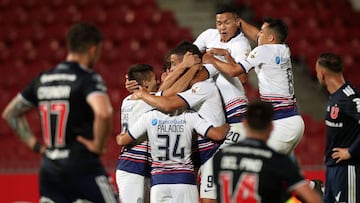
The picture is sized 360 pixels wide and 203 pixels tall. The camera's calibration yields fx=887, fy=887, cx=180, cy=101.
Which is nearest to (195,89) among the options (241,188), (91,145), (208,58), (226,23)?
(208,58)

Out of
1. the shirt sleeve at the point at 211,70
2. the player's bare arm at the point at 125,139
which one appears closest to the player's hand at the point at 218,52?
the shirt sleeve at the point at 211,70

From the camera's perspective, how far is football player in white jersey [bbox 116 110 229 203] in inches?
310

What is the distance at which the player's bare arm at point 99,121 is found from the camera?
5996 mm

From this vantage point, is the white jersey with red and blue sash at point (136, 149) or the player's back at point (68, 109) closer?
the player's back at point (68, 109)

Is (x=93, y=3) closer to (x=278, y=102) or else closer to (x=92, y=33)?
(x=278, y=102)

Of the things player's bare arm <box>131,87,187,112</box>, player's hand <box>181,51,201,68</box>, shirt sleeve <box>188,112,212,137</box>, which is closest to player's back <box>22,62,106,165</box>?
player's bare arm <box>131,87,187,112</box>

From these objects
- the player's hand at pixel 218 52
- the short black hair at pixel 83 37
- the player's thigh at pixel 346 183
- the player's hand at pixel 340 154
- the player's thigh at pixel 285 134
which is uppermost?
the short black hair at pixel 83 37

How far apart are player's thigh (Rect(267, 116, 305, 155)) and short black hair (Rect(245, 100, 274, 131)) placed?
255 centimetres

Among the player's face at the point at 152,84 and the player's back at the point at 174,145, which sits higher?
the player's face at the point at 152,84

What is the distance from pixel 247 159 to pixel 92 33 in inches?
55.5

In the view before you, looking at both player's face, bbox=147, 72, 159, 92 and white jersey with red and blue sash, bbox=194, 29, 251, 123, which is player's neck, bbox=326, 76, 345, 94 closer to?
white jersey with red and blue sash, bbox=194, 29, 251, 123

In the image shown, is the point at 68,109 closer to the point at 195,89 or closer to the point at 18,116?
the point at 18,116

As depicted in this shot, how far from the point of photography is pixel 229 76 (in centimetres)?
848

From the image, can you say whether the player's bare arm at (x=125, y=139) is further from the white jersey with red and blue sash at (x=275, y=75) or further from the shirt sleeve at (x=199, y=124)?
the white jersey with red and blue sash at (x=275, y=75)
